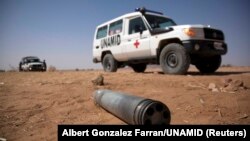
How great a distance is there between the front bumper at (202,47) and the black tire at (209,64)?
0.97 meters

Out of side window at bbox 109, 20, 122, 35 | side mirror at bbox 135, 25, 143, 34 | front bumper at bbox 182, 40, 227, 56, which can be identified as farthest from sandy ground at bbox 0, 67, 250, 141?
side window at bbox 109, 20, 122, 35

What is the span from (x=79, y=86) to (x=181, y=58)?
9.18ft

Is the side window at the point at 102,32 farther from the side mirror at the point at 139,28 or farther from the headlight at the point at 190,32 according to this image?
the headlight at the point at 190,32

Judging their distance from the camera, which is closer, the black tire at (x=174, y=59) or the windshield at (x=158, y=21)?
the black tire at (x=174, y=59)

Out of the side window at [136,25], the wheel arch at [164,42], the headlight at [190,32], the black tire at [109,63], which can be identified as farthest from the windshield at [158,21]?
the black tire at [109,63]

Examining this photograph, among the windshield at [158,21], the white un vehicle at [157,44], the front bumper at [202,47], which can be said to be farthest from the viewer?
the windshield at [158,21]

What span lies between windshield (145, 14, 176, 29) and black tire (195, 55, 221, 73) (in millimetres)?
1629

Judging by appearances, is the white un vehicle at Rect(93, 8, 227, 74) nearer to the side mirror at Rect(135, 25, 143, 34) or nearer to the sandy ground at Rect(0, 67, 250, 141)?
the side mirror at Rect(135, 25, 143, 34)

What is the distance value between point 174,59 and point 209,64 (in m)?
1.98

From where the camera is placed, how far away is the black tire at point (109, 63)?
31.1 ft

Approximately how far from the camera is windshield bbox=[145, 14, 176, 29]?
7.93 m

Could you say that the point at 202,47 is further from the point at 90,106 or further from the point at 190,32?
the point at 90,106

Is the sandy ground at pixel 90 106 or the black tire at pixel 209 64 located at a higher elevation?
the black tire at pixel 209 64

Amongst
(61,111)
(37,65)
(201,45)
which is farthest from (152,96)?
(37,65)
